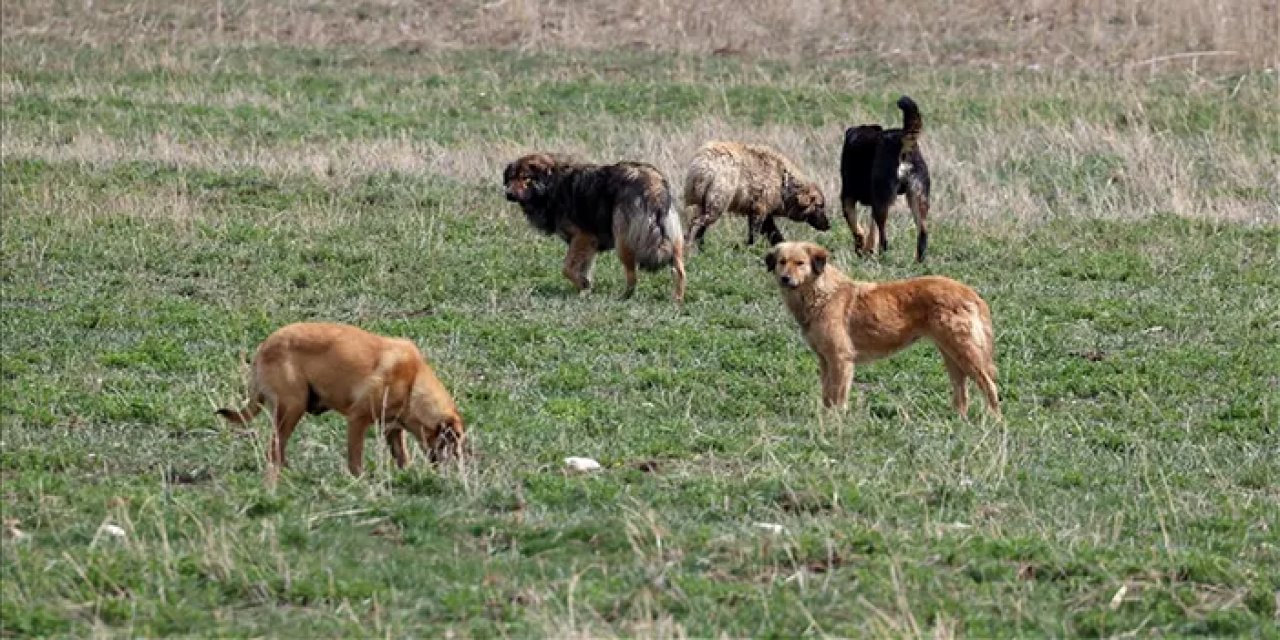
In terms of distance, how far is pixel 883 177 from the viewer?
54.9 ft

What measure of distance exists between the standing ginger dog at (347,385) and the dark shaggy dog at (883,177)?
310 inches

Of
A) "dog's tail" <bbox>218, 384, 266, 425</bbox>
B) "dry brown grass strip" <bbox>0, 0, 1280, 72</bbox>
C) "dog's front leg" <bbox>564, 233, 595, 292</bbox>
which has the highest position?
"dog's tail" <bbox>218, 384, 266, 425</bbox>

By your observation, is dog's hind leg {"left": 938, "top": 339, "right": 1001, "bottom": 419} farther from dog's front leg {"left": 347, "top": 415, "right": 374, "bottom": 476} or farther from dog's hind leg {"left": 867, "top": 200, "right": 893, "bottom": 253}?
dog's hind leg {"left": 867, "top": 200, "right": 893, "bottom": 253}

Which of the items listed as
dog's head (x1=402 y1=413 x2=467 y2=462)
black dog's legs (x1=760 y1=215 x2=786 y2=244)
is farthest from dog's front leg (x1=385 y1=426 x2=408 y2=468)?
black dog's legs (x1=760 y1=215 x2=786 y2=244)

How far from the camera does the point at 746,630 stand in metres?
7.32

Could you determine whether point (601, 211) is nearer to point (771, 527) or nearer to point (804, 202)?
point (804, 202)

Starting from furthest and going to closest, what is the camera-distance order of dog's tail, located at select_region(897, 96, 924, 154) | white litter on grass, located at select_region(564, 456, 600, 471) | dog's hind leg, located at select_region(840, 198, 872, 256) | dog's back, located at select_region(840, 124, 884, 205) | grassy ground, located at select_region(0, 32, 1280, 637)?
dog's back, located at select_region(840, 124, 884, 205)
dog's hind leg, located at select_region(840, 198, 872, 256)
dog's tail, located at select_region(897, 96, 924, 154)
white litter on grass, located at select_region(564, 456, 600, 471)
grassy ground, located at select_region(0, 32, 1280, 637)

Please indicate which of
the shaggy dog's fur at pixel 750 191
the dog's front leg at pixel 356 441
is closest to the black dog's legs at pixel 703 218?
the shaggy dog's fur at pixel 750 191

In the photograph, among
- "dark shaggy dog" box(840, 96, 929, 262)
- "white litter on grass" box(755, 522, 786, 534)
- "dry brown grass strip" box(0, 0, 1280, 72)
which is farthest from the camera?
"dry brown grass strip" box(0, 0, 1280, 72)

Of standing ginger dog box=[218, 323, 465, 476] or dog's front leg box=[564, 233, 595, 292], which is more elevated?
standing ginger dog box=[218, 323, 465, 476]

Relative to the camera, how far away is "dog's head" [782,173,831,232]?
17.5 meters

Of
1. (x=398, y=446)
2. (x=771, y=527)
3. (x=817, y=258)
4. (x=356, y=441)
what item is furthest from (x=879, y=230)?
(x=771, y=527)

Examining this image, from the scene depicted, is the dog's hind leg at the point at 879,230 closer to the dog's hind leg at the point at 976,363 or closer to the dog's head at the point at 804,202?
the dog's head at the point at 804,202

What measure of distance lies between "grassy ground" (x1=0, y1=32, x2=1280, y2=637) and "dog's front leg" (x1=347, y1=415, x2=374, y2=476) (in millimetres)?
108
